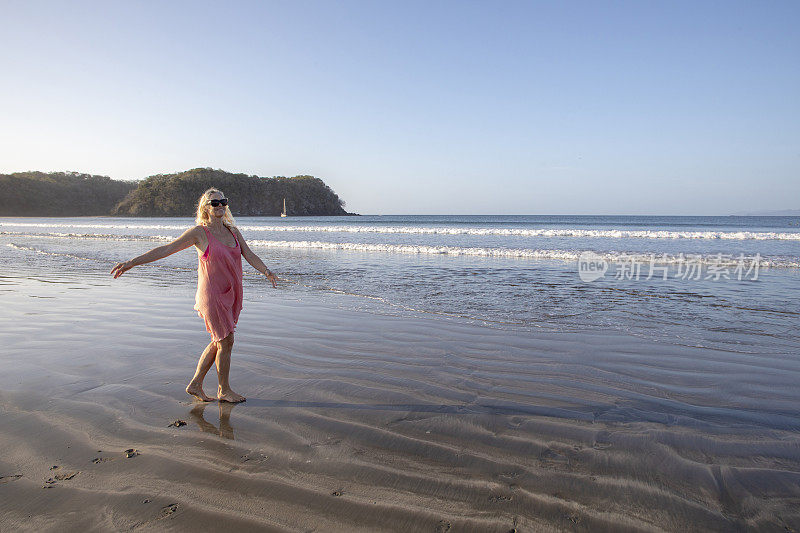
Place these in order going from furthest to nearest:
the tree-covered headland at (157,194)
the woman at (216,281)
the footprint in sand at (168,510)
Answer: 1. the tree-covered headland at (157,194)
2. the woman at (216,281)
3. the footprint in sand at (168,510)

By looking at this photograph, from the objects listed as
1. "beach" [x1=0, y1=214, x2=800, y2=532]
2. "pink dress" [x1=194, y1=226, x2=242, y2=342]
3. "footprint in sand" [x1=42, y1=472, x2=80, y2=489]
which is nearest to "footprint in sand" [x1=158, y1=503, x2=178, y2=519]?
"beach" [x1=0, y1=214, x2=800, y2=532]

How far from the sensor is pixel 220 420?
364 centimetres

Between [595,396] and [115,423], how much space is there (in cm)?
396

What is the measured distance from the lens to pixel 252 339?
609cm

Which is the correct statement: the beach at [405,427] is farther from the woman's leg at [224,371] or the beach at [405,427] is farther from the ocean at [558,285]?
the ocean at [558,285]

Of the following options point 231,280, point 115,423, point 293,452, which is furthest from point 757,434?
point 115,423

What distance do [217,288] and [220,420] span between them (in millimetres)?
1090

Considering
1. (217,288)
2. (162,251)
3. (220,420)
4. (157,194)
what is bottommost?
(220,420)

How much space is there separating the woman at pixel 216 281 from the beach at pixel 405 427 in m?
0.29

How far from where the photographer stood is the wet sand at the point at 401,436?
245 cm

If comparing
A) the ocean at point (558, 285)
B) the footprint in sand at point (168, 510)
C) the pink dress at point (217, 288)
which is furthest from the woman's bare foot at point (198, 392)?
the ocean at point (558, 285)

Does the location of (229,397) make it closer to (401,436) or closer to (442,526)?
(401,436)

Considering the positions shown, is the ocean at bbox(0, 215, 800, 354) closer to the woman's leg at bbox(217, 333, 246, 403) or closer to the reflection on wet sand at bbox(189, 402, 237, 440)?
the woman's leg at bbox(217, 333, 246, 403)

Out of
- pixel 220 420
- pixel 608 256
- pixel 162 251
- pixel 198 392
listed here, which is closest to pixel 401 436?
pixel 220 420
